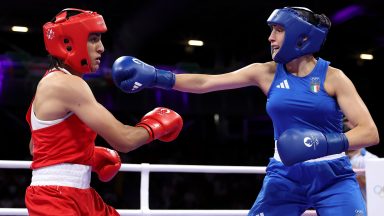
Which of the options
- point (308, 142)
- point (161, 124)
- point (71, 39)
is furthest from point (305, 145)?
point (71, 39)

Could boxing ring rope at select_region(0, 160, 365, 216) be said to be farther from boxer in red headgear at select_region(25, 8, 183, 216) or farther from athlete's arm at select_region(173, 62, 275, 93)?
boxer in red headgear at select_region(25, 8, 183, 216)

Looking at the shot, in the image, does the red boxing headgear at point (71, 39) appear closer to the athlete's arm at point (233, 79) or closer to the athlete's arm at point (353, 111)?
the athlete's arm at point (233, 79)

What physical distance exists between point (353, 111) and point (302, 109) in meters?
0.21

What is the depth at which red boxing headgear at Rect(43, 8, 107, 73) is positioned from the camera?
219cm

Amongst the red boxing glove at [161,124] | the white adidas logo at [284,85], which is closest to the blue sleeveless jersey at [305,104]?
the white adidas logo at [284,85]

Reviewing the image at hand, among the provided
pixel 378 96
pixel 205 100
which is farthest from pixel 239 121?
pixel 378 96

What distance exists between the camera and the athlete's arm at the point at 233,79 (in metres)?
2.68

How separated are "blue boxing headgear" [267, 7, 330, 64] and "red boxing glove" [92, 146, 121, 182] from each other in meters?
0.88

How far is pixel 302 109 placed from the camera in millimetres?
2486

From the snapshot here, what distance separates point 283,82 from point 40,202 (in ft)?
3.87

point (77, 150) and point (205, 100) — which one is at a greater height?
point (77, 150)

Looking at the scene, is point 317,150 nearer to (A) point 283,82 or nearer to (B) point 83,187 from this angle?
(A) point 283,82

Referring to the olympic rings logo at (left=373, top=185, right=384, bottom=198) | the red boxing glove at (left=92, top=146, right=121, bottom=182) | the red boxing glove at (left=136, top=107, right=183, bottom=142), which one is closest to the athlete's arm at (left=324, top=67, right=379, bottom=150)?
the olympic rings logo at (left=373, top=185, right=384, bottom=198)

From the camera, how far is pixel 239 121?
1106cm
